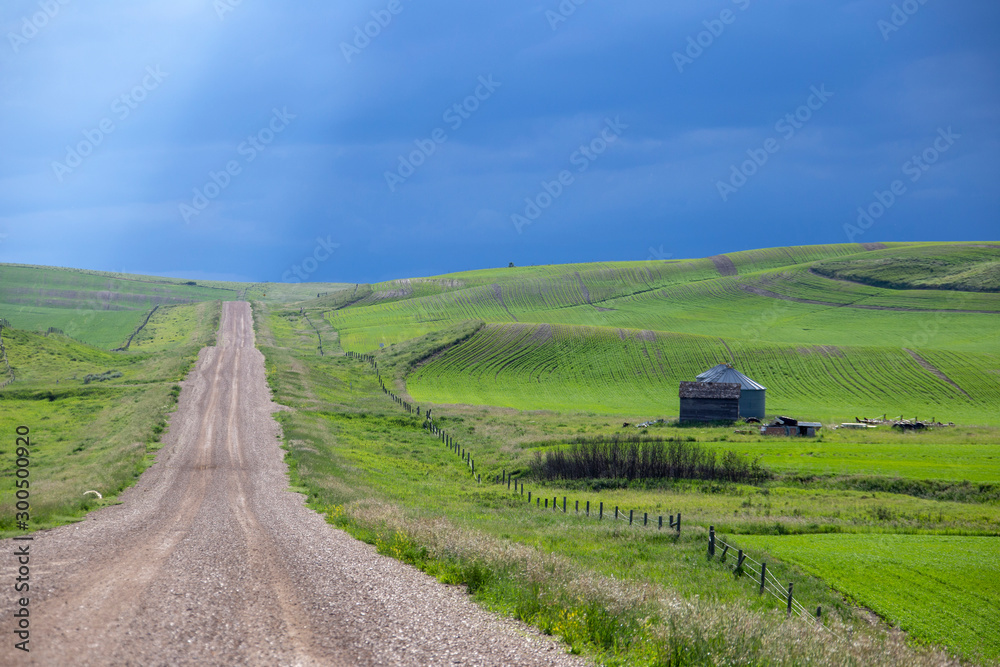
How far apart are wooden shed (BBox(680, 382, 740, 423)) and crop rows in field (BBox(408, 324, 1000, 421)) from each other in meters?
5.29

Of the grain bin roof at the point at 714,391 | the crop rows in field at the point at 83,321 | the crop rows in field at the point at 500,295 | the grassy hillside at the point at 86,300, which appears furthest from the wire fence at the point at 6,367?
the grain bin roof at the point at 714,391

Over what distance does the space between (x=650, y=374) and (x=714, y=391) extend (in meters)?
18.9

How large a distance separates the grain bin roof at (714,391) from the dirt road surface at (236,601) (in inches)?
2035

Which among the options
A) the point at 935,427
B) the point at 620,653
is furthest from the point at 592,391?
the point at 620,653

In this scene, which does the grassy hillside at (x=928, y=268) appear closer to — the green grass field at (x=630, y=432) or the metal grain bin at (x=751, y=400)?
the green grass field at (x=630, y=432)

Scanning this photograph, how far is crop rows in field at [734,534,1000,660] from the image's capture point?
18891 mm

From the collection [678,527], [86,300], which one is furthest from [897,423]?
[86,300]

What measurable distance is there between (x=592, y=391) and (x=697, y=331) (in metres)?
37.4

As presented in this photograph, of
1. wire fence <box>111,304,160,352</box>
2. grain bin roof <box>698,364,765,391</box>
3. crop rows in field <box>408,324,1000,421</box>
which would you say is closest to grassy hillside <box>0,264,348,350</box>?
wire fence <box>111,304,160,352</box>

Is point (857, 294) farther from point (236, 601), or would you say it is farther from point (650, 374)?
point (236, 601)

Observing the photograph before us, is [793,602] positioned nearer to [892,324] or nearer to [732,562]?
[732,562]

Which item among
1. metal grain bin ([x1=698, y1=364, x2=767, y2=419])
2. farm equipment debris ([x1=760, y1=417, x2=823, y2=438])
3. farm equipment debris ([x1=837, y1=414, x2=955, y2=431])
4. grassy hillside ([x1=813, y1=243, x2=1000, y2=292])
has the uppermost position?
grassy hillside ([x1=813, y1=243, x2=1000, y2=292])

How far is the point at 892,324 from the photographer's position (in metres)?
113

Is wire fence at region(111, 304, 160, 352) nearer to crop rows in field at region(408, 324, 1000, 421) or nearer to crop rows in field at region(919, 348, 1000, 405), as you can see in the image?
crop rows in field at region(408, 324, 1000, 421)
